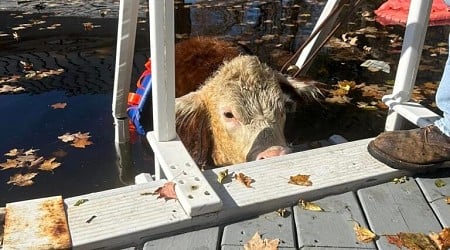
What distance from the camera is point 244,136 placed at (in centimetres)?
406

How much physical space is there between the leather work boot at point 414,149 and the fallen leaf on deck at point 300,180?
0.53 m

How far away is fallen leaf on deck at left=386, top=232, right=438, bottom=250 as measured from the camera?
102 inches

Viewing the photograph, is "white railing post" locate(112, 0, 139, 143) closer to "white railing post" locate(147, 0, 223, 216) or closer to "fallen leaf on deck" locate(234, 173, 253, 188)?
"white railing post" locate(147, 0, 223, 216)

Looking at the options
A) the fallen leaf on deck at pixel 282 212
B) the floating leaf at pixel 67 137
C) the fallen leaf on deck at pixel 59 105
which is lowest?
the floating leaf at pixel 67 137

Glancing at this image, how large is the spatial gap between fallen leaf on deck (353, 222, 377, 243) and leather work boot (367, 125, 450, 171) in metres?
0.63

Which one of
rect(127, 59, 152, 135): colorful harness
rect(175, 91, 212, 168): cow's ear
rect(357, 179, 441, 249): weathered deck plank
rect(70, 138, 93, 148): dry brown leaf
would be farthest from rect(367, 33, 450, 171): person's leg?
rect(70, 138, 93, 148): dry brown leaf

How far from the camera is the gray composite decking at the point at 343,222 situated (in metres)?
2.58

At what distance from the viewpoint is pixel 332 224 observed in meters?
2.73

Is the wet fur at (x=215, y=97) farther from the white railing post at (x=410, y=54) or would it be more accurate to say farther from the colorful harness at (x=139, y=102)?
the white railing post at (x=410, y=54)

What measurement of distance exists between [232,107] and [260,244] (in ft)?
5.97

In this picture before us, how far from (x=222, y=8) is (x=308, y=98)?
5.85 m

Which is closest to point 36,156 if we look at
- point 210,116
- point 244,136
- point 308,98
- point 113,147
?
point 113,147

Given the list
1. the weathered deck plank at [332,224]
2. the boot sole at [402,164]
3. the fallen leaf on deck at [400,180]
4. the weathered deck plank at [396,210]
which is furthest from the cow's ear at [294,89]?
the weathered deck plank at [332,224]

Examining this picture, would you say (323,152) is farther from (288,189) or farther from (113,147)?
(113,147)
